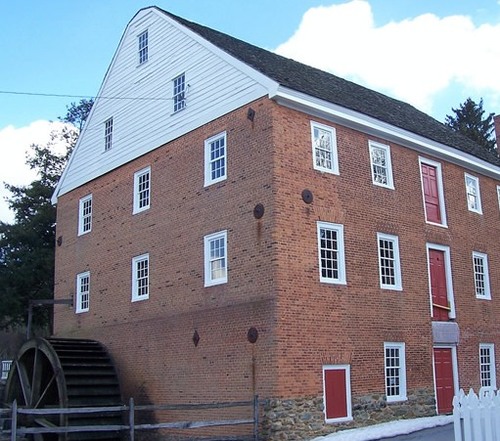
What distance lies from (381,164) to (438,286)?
4062mm

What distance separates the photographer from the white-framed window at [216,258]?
16.9m

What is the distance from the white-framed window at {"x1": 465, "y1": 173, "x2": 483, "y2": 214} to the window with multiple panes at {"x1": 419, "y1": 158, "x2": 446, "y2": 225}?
1.72 metres

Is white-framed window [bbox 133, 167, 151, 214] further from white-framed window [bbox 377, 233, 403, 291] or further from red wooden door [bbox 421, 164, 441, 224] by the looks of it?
red wooden door [bbox 421, 164, 441, 224]

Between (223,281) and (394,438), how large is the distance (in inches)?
217

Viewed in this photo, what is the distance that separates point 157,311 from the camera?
1898 cm

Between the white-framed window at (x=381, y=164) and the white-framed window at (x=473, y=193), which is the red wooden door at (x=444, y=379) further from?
the white-framed window at (x=473, y=193)

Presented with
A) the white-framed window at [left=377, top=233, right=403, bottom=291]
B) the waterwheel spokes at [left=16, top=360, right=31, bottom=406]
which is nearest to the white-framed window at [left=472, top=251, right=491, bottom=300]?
the white-framed window at [left=377, top=233, right=403, bottom=291]

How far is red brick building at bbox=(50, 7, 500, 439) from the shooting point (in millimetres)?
15617

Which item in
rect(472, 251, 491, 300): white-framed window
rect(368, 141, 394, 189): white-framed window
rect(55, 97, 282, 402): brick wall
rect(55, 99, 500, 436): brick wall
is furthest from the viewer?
rect(472, 251, 491, 300): white-framed window

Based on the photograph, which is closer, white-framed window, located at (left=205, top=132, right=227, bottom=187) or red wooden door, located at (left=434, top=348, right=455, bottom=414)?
white-framed window, located at (left=205, top=132, right=227, bottom=187)

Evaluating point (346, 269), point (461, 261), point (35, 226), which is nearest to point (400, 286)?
point (346, 269)

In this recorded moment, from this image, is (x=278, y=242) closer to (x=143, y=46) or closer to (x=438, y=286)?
(x=438, y=286)

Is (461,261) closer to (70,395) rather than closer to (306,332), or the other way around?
(306,332)

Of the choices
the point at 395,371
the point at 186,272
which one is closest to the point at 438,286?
the point at 395,371
